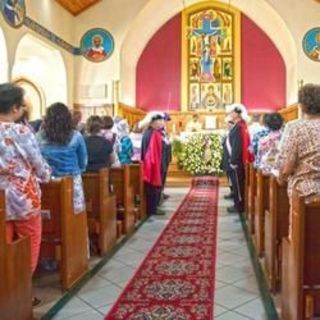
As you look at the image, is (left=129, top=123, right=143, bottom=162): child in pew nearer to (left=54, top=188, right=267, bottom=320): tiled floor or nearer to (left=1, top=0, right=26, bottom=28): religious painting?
(left=54, top=188, right=267, bottom=320): tiled floor

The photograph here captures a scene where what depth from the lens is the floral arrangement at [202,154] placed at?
1190cm

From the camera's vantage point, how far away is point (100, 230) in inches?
194

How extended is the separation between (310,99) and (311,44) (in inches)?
395

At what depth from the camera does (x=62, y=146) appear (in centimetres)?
415

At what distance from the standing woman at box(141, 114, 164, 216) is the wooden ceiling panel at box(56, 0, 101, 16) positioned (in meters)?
5.45

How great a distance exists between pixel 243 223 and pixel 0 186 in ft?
13.4

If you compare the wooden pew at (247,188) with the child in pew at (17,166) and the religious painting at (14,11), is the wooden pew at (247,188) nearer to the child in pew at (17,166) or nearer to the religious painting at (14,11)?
the child in pew at (17,166)

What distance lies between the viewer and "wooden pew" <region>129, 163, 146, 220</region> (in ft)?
22.9

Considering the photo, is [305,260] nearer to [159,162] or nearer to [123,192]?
[123,192]

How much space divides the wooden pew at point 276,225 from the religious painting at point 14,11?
241 inches

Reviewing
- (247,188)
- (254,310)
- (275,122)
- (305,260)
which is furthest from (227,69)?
(305,260)

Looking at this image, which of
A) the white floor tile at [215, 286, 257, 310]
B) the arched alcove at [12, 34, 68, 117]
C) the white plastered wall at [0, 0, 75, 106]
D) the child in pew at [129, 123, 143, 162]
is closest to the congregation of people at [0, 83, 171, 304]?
the child in pew at [129, 123, 143, 162]

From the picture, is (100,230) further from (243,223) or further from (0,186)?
(243,223)

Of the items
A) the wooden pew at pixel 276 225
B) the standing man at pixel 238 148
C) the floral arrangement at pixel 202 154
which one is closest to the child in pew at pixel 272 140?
the wooden pew at pixel 276 225
